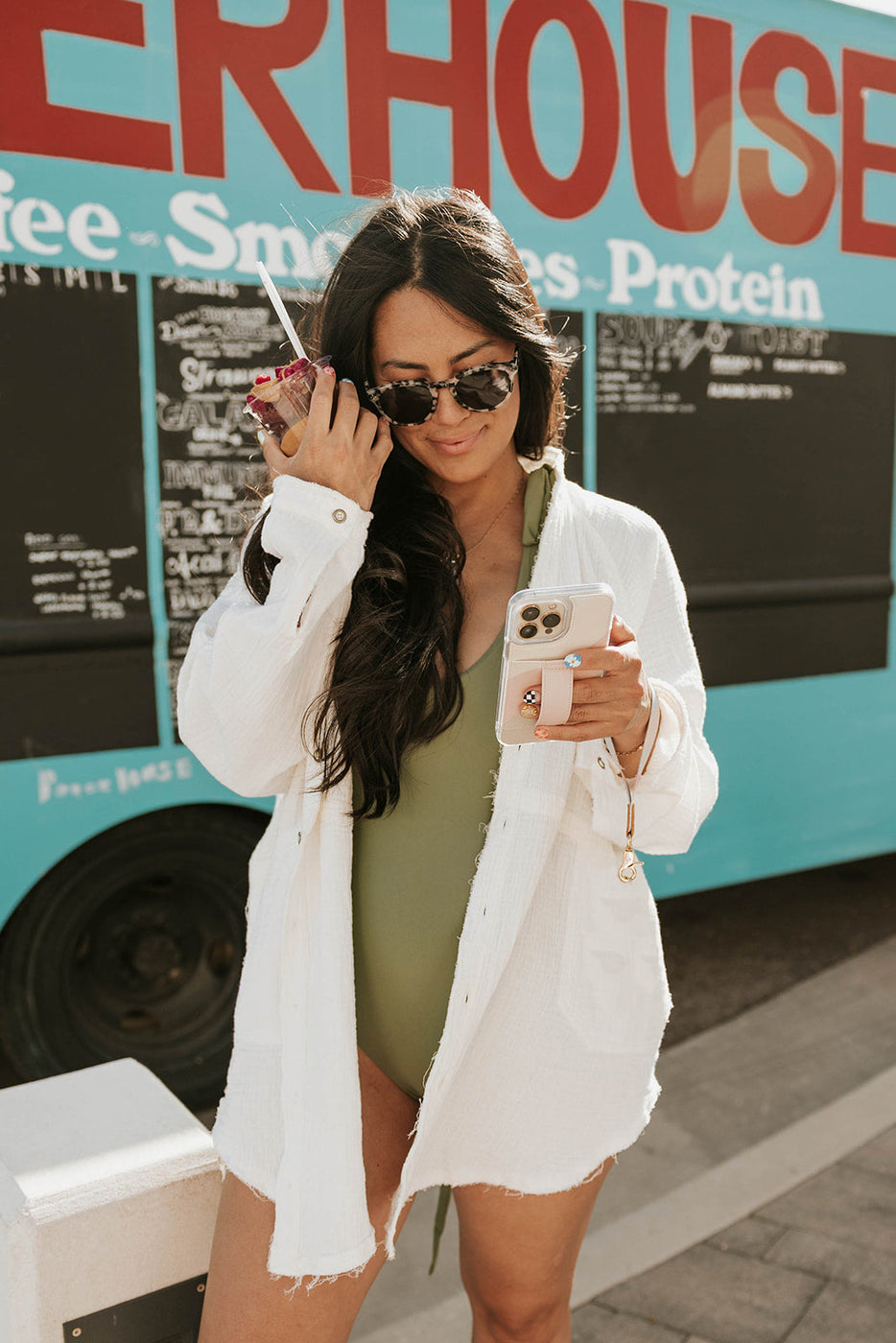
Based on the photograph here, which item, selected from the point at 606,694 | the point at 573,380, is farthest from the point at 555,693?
the point at 573,380

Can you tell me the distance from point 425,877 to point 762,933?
3.50m

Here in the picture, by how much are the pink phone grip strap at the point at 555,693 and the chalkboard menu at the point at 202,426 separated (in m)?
1.79

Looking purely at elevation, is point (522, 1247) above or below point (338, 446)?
below

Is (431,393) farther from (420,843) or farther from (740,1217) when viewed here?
(740,1217)

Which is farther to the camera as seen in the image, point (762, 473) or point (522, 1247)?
point (762, 473)

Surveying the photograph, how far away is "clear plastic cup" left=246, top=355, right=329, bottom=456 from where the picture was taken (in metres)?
1.57

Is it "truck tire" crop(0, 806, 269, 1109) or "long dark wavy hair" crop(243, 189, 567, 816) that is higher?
"long dark wavy hair" crop(243, 189, 567, 816)

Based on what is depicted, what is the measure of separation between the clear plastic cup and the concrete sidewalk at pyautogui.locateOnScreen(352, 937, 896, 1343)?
1.93 metres

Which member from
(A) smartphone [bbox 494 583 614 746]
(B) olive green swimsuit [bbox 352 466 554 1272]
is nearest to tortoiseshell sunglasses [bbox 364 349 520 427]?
(B) olive green swimsuit [bbox 352 466 554 1272]

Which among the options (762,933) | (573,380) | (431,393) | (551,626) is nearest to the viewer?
(551,626)

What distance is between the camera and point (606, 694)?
1.35 metres

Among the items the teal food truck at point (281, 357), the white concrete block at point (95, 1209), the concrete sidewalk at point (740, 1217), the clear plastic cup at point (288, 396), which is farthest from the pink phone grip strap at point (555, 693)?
the concrete sidewalk at point (740, 1217)

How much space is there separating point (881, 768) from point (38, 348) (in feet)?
10.5

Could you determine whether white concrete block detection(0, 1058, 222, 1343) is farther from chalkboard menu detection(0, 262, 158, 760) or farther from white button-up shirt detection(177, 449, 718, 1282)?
chalkboard menu detection(0, 262, 158, 760)
